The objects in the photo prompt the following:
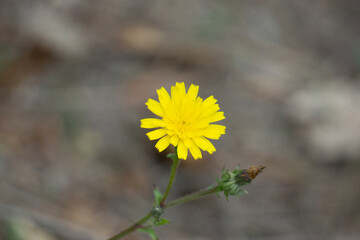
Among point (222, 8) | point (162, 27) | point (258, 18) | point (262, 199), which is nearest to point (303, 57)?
point (258, 18)

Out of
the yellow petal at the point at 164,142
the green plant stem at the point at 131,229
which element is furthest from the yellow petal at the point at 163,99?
the green plant stem at the point at 131,229

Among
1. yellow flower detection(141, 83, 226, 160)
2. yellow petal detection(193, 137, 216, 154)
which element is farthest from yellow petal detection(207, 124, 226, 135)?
yellow petal detection(193, 137, 216, 154)

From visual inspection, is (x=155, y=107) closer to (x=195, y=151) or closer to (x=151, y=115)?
(x=195, y=151)

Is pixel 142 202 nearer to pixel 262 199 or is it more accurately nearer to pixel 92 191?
pixel 92 191

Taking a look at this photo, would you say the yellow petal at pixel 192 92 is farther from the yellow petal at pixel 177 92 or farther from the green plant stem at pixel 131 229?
the green plant stem at pixel 131 229

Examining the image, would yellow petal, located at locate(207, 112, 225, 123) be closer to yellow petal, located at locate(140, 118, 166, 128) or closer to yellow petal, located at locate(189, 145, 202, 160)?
yellow petal, located at locate(189, 145, 202, 160)

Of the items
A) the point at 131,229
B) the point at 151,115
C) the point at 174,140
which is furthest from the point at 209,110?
the point at 151,115
